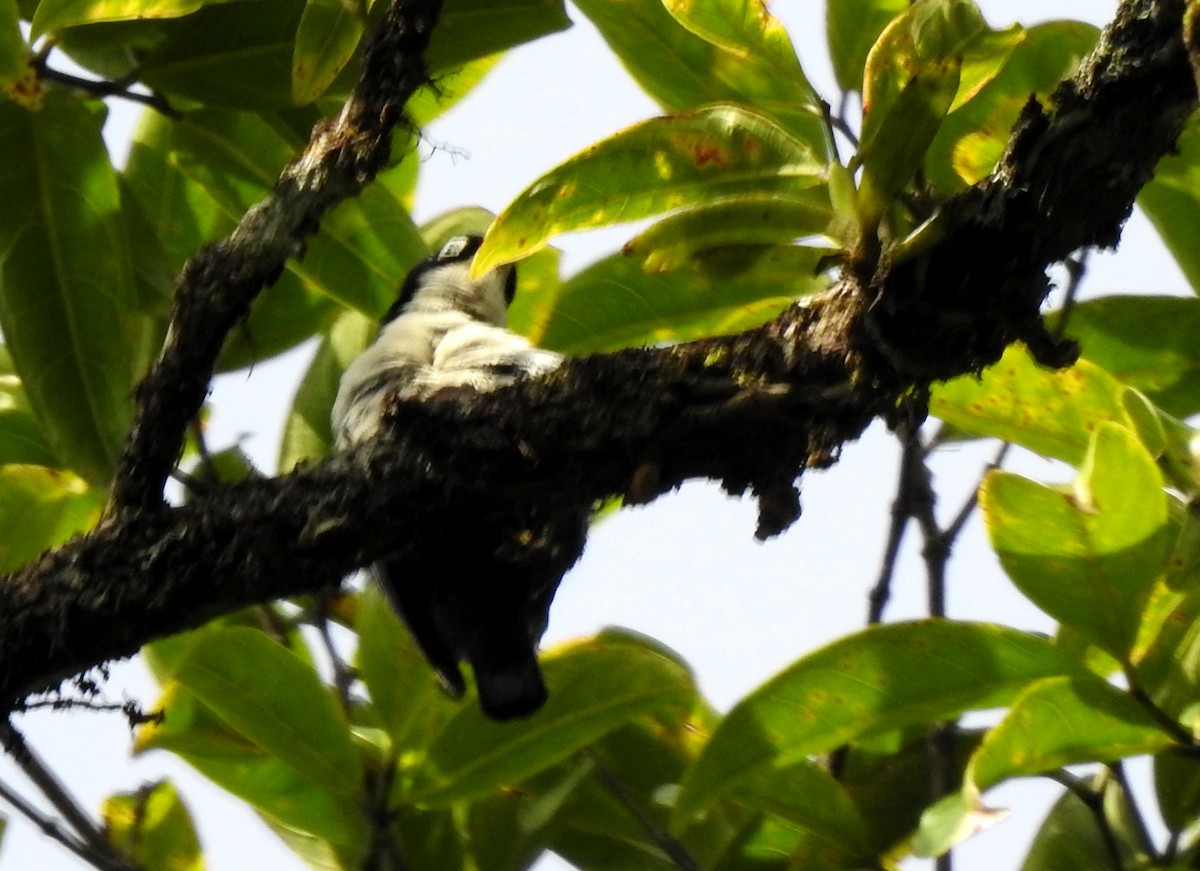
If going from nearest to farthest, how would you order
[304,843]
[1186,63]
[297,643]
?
[1186,63] < [304,843] < [297,643]

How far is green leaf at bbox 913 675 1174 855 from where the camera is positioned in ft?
5.61

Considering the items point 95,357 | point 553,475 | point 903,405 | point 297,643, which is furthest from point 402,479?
point 297,643

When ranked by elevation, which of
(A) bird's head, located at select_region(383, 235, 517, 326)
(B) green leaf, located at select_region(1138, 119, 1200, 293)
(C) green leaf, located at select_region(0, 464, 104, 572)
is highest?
(A) bird's head, located at select_region(383, 235, 517, 326)

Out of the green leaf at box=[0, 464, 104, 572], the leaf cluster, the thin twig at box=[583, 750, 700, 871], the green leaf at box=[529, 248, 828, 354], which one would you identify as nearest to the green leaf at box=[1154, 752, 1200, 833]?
the leaf cluster

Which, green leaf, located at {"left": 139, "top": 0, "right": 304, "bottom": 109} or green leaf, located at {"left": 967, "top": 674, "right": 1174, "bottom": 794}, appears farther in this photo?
green leaf, located at {"left": 139, "top": 0, "right": 304, "bottom": 109}

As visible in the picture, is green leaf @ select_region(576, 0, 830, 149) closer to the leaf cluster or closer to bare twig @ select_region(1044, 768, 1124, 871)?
the leaf cluster

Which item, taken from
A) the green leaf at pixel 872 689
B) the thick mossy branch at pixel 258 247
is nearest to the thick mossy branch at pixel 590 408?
the thick mossy branch at pixel 258 247

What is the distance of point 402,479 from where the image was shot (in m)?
1.69

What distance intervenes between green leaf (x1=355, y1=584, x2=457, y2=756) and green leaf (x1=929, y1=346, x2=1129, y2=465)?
904mm

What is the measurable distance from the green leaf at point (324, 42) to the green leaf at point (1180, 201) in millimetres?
1217

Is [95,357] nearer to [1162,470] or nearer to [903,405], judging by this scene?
[903,405]

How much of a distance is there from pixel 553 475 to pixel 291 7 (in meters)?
1.04

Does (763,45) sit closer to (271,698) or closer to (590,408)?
(590,408)

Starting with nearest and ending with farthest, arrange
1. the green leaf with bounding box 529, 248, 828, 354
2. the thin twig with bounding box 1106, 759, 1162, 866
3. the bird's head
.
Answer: the thin twig with bounding box 1106, 759, 1162, 866
the green leaf with bounding box 529, 248, 828, 354
the bird's head
